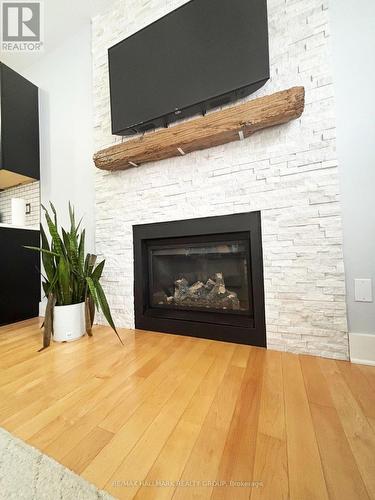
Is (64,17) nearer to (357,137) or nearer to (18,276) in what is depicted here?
(18,276)

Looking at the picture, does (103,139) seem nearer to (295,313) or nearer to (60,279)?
(60,279)

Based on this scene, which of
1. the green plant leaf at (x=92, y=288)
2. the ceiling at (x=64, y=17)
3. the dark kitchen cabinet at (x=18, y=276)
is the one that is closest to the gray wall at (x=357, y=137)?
the green plant leaf at (x=92, y=288)

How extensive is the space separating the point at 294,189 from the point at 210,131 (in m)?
0.58

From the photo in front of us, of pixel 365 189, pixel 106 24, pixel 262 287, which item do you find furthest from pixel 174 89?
pixel 262 287

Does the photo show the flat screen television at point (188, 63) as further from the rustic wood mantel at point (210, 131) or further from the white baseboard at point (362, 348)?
the white baseboard at point (362, 348)

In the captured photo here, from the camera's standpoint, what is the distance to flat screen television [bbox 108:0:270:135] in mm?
1191

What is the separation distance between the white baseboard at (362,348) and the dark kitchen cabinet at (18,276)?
2425 millimetres

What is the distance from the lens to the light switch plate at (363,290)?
1.07 meters

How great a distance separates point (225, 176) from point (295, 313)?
0.92 m

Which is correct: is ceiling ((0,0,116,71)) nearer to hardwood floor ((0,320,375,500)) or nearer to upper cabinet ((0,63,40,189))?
upper cabinet ((0,63,40,189))

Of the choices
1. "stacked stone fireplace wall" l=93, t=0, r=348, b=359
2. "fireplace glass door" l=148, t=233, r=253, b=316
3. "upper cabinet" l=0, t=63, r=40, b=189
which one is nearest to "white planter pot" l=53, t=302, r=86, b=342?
"fireplace glass door" l=148, t=233, r=253, b=316

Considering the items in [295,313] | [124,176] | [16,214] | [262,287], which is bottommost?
[295,313]

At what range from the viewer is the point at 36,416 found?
2.46ft

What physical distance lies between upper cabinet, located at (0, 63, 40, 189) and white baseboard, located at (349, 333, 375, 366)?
2.84 meters
